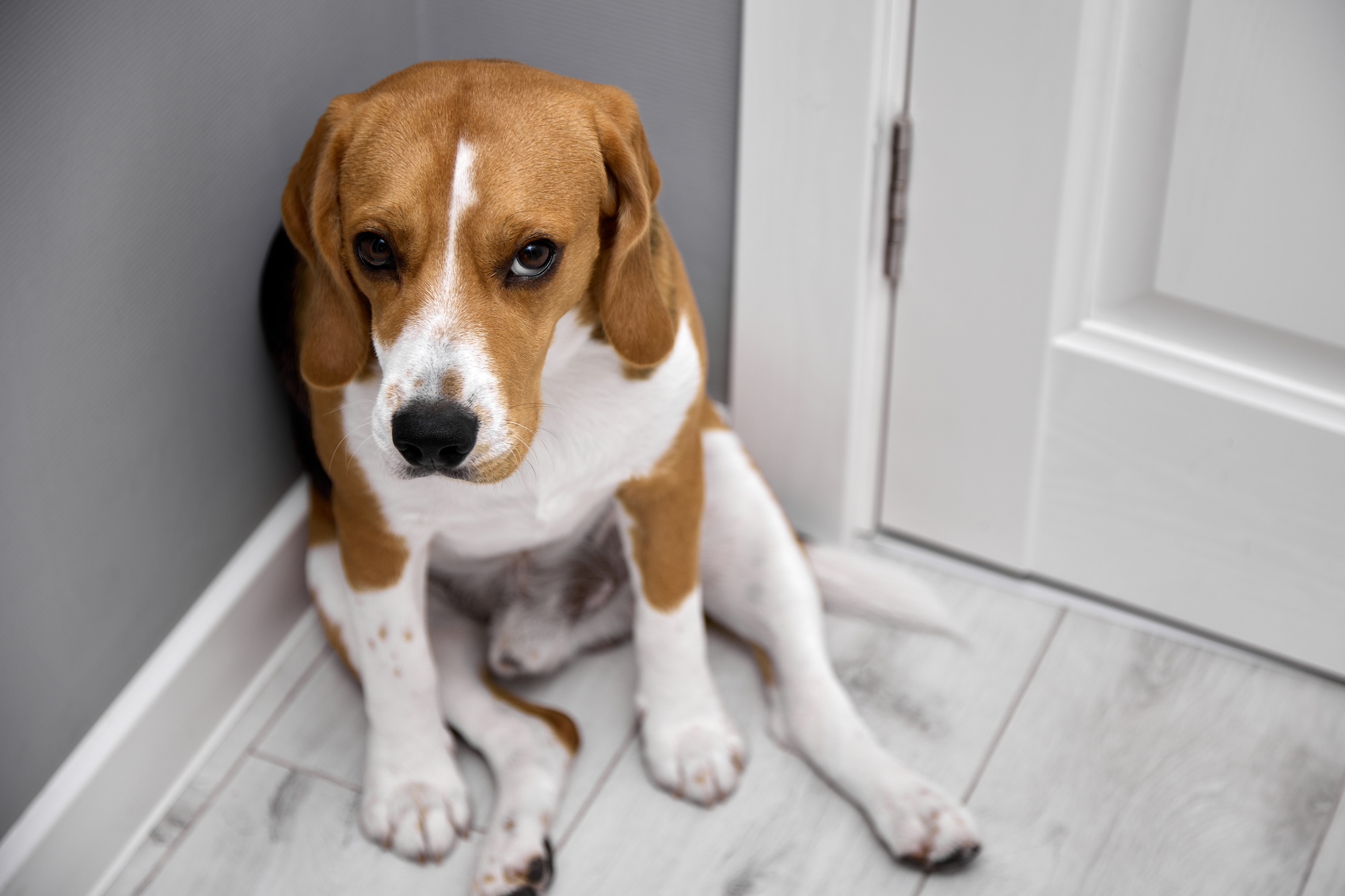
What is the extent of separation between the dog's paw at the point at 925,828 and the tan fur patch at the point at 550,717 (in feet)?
1.24

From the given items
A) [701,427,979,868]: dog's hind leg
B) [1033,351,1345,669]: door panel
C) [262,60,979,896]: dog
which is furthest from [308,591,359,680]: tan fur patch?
[1033,351,1345,669]: door panel

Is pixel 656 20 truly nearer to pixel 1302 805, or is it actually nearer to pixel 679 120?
pixel 679 120

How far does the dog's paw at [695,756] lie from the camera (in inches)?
62.2

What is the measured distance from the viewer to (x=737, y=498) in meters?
1.68

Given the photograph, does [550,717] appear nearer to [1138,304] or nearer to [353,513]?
[353,513]

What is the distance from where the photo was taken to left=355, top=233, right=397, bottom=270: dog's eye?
1144mm

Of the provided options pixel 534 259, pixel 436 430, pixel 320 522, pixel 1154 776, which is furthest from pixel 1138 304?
pixel 320 522

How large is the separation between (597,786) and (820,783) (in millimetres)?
276

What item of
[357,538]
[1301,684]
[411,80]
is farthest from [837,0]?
[1301,684]

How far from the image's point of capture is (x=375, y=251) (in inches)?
45.4

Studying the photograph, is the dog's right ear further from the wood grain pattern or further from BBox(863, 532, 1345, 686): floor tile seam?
the wood grain pattern

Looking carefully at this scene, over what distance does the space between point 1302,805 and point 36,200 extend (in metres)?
1.57

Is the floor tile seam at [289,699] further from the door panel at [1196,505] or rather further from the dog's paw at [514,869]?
the door panel at [1196,505]

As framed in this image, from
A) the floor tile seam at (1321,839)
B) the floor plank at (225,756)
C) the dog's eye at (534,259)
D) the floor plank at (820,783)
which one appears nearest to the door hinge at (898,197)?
the floor plank at (820,783)
